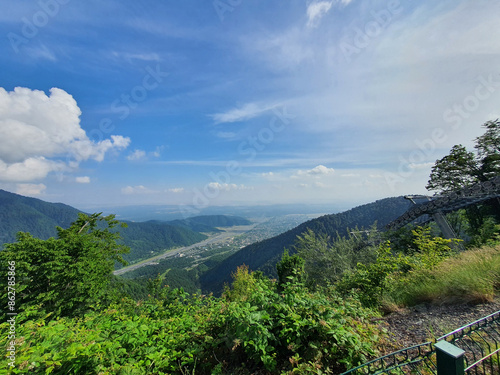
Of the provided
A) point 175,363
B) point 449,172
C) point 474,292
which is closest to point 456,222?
point 449,172

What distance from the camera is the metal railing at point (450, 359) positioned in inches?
66.2

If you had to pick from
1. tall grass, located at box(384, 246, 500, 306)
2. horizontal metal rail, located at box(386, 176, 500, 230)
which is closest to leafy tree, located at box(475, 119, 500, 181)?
horizontal metal rail, located at box(386, 176, 500, 230)

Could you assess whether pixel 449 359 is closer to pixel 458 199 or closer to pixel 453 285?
pixel 453 285

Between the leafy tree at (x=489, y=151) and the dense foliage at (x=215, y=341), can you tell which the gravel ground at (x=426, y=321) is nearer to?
the dense foliage at (x=215, y=341)

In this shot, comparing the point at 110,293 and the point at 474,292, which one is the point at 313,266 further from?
the point at 110,293

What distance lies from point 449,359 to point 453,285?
13.9ft

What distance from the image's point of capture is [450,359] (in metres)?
1.66

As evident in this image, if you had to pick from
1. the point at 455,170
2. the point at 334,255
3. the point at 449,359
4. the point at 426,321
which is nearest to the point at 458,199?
the point at 455,170

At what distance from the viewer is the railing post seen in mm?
1616

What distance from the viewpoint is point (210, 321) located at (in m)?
3.76

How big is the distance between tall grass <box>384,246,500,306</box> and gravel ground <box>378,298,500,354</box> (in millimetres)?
214

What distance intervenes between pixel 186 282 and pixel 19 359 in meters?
115

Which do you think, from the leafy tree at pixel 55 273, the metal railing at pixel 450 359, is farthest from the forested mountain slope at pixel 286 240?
the metal railing at pixel 450 359

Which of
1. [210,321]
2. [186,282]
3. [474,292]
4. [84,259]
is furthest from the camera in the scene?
[186,282]
